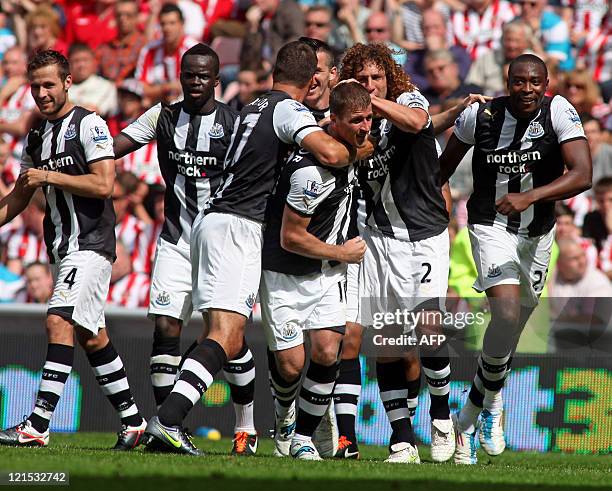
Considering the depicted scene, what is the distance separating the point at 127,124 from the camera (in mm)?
14227

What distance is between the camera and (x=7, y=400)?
1127cm

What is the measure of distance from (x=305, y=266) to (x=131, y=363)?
156 inches

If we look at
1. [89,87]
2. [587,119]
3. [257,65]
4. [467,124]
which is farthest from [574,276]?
[89,87]

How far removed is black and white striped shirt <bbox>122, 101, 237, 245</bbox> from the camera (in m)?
8.95

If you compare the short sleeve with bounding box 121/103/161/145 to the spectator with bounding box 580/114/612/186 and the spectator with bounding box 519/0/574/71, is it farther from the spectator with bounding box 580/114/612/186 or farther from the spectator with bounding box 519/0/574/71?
the spectator with bounding box 519/0/574/71

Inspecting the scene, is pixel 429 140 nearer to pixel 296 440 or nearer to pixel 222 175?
pixel 222 175

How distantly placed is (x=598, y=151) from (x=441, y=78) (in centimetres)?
204

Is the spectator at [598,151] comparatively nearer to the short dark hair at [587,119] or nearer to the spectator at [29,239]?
the short dark hair at [587,119]

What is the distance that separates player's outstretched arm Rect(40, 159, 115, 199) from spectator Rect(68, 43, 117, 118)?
23.5 feet

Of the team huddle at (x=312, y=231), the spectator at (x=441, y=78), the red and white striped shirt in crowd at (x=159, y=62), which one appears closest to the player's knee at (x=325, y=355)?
the team huddle at (x=312, y=231)

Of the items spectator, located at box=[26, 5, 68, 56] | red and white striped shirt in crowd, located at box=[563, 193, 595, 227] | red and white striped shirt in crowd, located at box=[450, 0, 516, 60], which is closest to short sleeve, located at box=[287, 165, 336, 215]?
red and white striped shirt in crowd, located at box=[563, 193, 595, 227]

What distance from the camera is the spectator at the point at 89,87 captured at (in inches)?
617

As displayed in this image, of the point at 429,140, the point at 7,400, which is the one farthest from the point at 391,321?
the point at 7,400

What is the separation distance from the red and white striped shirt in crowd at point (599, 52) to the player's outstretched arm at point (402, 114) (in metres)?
7.30
